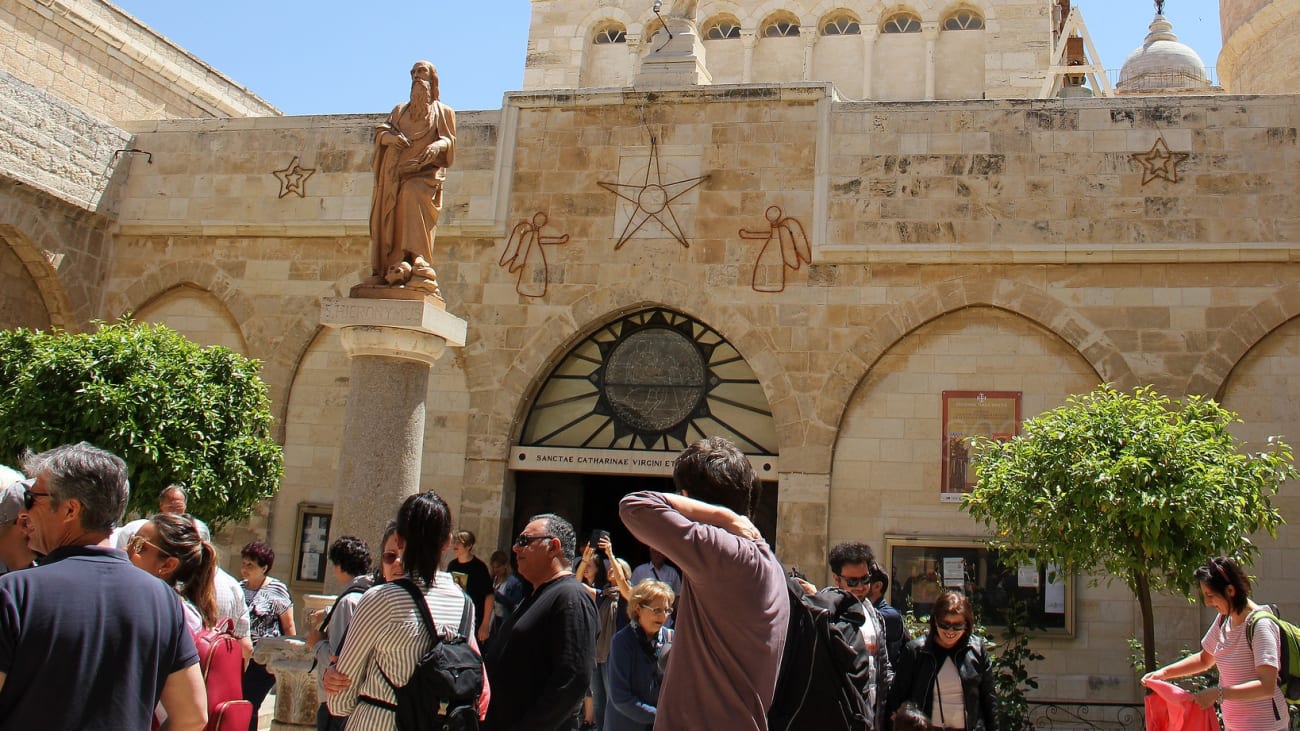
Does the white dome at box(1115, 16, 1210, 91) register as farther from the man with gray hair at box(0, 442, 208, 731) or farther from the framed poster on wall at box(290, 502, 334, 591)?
the man with gray hair at box(0, 442, 208, 731)

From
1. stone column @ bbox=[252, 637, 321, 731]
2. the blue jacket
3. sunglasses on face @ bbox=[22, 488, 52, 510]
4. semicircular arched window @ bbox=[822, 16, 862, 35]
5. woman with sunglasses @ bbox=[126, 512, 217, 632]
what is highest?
semicircular arched window @ bbox=[822, 16, 862, 35]

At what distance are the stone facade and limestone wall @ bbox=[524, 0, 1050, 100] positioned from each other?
816cm

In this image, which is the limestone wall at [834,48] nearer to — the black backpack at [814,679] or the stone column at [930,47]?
the stone column at [930,47]

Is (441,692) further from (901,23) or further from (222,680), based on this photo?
(901,23)

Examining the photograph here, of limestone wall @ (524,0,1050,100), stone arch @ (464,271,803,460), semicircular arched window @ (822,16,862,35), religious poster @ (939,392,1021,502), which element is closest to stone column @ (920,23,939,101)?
limestone wall @ (524,0,1050,100)

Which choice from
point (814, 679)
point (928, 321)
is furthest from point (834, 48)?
point (814, 679)

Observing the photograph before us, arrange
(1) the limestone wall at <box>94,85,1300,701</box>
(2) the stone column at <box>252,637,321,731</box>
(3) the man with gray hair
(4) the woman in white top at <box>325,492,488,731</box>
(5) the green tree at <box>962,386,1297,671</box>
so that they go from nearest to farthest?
(3) the man with gray hair < (4) the woman in white top at <box>325,492,488,731</box> < (2) the stone column at <box>252,637,321,731</box> < (5) the green tree at <box>962,386,1297,671</box> < (1) the limestone wall at <box>94,85,1300,701</box>

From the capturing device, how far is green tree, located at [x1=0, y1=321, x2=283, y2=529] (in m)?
10.3

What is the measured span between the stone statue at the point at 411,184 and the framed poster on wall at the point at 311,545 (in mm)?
5332

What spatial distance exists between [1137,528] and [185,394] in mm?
8243

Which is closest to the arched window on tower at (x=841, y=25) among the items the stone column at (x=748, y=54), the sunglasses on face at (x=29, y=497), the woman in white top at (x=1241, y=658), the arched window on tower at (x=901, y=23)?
the arched window on tower at (x=901, y=23)

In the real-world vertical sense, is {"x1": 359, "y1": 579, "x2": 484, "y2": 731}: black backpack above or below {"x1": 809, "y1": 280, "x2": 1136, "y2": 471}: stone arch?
below

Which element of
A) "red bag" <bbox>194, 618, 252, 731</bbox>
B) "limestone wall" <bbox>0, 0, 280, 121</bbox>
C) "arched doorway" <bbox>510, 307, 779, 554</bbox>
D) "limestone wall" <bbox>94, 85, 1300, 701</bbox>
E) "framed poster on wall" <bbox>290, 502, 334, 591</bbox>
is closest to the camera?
"red bag" <bbox>194, 618, 252, 731</bbox>

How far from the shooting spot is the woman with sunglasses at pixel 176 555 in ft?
13.0
